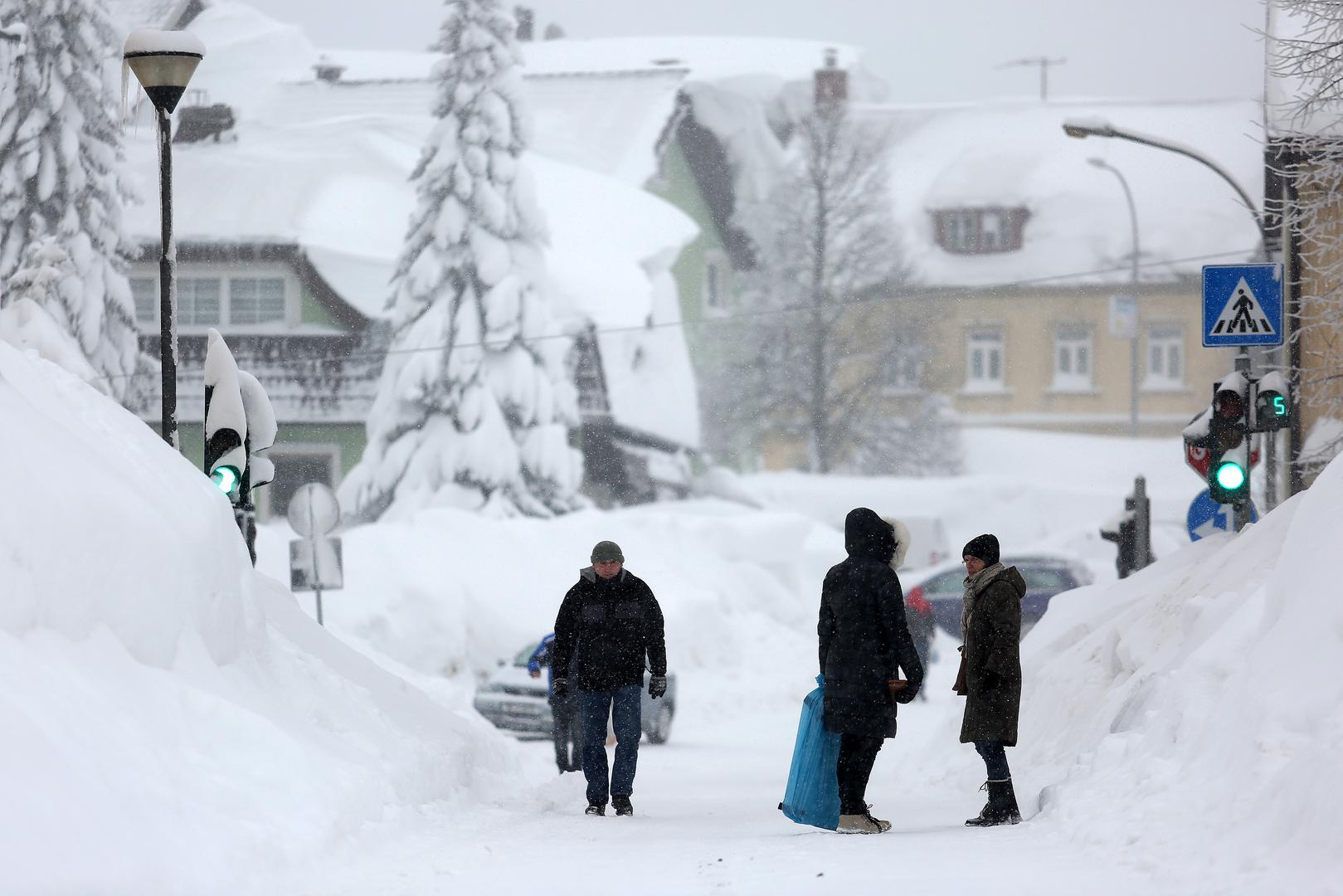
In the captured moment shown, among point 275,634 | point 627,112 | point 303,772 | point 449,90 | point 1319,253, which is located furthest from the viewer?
point 627,112

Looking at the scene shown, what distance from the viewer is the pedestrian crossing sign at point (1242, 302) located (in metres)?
13.0

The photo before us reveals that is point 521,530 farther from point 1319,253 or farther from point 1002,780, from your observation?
point 1002,780

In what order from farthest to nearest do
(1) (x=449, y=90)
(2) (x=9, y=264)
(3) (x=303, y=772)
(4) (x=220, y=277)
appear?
(4) (x=220, y=277) < (1) (x=449, y=90) < (2) (x=9, y=264) < (3) (x=303, y=772)

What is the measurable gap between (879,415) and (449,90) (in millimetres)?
24954

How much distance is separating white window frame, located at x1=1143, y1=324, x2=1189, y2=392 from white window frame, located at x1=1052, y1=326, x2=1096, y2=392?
1.69m

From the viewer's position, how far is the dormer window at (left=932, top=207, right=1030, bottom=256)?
60469 millimetres

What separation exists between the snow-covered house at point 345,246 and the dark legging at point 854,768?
28576 millimetres

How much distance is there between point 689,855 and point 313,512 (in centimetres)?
1146

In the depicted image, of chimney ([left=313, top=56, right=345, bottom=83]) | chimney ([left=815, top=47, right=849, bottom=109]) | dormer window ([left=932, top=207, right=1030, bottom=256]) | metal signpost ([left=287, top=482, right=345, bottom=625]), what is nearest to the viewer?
Result: metal signpost ([left=287, top=482, right=345, bottom=625])

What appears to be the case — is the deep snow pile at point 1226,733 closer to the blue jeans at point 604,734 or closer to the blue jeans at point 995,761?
the blue jeans at point 995,761

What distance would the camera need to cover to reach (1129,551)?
19000 millimetres

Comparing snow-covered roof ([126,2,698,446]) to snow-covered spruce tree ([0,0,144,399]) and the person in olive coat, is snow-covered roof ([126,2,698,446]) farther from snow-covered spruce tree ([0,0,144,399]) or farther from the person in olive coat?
the person in olive coat

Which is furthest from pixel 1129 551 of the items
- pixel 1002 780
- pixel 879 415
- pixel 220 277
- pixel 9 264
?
pixel 879 415

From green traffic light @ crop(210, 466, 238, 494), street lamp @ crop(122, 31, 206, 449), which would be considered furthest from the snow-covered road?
street lamp @ crop(122, 31, 206, 449)
